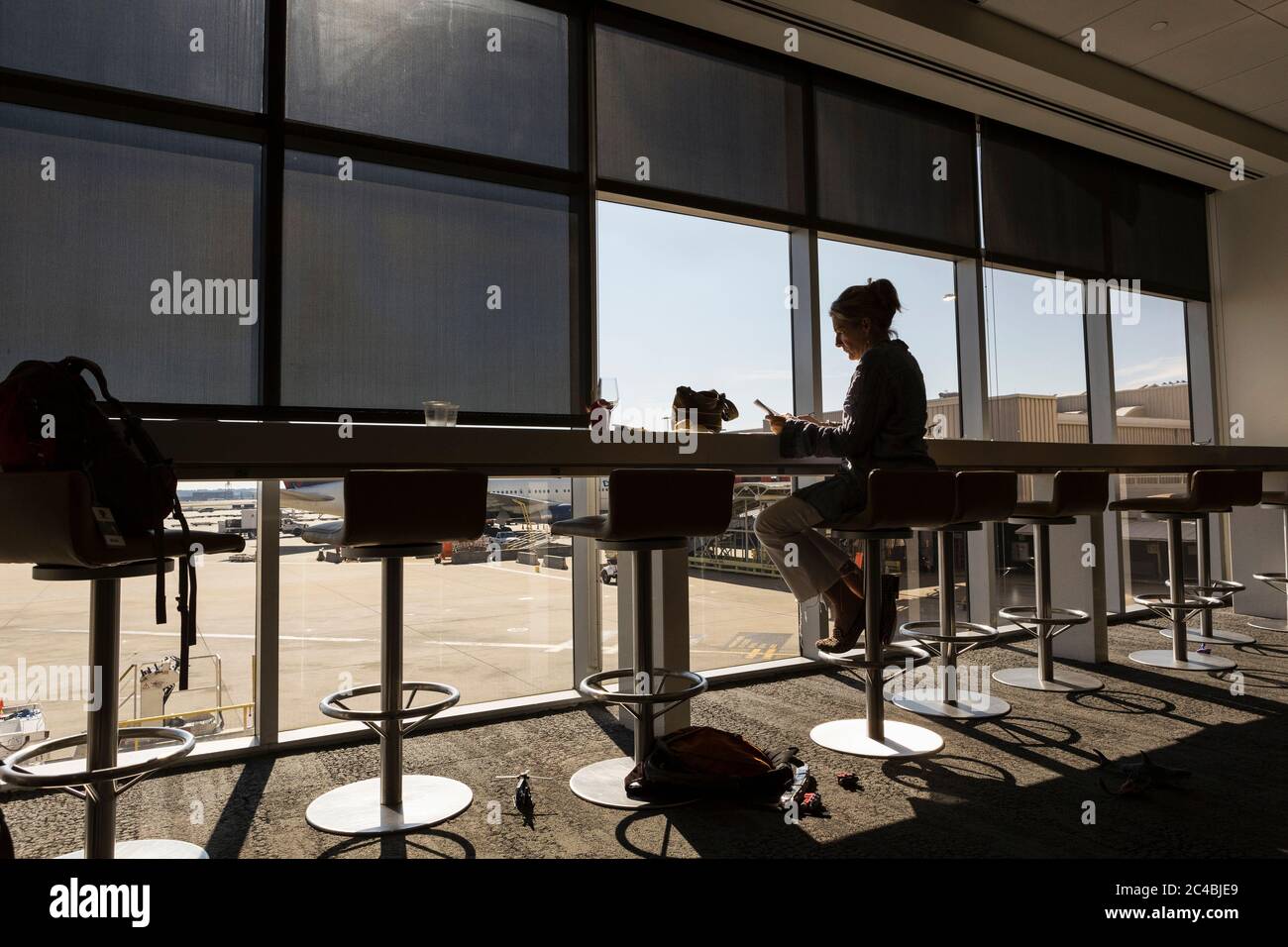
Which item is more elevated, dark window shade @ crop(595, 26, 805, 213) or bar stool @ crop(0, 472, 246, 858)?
dark window shade @ crop(595, 26, 805, 213)

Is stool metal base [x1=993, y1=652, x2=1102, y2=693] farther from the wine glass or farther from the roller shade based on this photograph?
the roller shade

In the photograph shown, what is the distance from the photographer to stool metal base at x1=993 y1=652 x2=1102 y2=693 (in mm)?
3301

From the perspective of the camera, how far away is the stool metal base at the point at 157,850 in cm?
181

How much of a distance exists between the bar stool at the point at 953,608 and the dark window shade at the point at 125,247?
2.55 meters

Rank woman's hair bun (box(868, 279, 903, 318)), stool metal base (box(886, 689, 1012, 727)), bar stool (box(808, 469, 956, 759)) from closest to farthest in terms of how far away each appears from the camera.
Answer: bar stool (box(808, 469, 956, 759)) < woman's hair bun (box(868, 279, 903, 318)) < stool metal base (box(886, 689, 1012, 727))

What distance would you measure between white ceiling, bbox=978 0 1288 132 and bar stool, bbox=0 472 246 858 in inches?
175

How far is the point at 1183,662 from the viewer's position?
370 cm

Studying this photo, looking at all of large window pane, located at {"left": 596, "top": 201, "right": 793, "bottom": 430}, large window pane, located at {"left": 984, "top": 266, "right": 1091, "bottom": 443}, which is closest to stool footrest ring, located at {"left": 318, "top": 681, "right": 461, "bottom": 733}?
large window pane, located at {"left": 596, "top": 201, "right": 793, "bottom": 430}

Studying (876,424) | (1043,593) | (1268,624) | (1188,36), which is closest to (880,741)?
(876,424)
